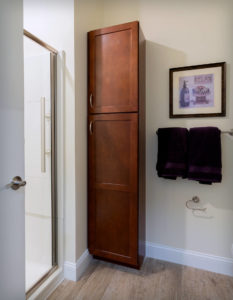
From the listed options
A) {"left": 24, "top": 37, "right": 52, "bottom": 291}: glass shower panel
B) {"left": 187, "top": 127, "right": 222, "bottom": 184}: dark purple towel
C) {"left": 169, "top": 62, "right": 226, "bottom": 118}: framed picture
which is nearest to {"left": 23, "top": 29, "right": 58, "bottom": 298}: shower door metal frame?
{"left": 24, "top": 37, "right": 52, "bottom": 291}: glass shower panel

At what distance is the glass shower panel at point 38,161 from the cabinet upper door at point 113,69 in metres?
0.38

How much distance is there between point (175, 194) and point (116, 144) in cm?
75

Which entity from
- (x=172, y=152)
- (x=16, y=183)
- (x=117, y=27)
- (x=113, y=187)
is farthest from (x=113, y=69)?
(x=16, y=183)

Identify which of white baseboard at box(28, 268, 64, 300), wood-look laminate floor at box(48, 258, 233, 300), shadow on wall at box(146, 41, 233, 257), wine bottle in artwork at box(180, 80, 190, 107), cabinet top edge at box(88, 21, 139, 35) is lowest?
wood-look laminate floor at box(48, 258, 233, 300)

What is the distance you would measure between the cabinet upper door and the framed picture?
449 millimetres

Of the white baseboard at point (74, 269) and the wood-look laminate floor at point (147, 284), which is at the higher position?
the white baseboard at point (74, 269)

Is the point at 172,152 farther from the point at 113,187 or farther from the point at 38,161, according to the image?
the point at 38,161

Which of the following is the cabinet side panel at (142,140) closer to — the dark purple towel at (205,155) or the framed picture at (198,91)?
the framed picture at (198,91)

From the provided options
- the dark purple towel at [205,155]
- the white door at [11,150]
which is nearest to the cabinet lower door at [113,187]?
the dark purple towel at [205,155]

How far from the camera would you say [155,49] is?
1847 millimetres

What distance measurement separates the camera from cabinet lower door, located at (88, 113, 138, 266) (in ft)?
5.29

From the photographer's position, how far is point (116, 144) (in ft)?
5.42

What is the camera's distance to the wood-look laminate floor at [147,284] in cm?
145

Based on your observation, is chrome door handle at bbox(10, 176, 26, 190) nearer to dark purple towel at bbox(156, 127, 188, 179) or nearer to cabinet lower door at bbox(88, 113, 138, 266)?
cabinet lower door at bbox(88, 113, 138, 266)
